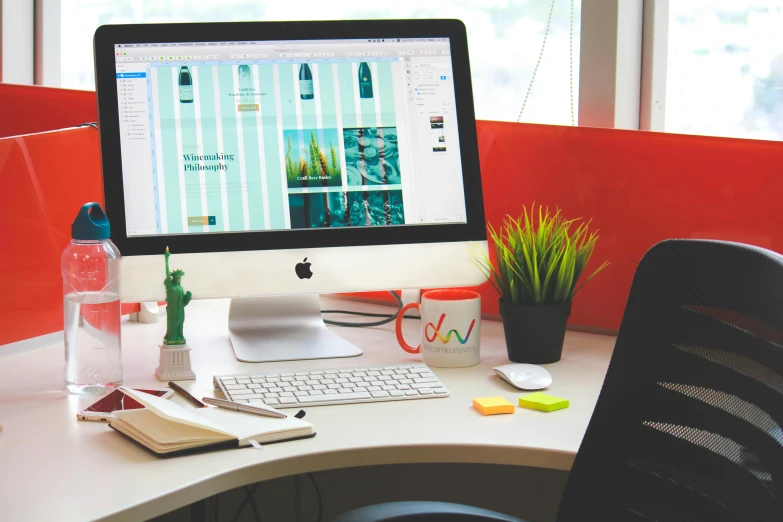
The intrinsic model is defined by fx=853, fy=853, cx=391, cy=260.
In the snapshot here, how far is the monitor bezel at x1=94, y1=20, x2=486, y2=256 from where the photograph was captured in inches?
53.9

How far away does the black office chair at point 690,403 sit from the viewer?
71 cm

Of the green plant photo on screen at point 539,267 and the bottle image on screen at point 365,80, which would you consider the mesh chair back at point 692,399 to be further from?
the bottle image on screen at point 365,80

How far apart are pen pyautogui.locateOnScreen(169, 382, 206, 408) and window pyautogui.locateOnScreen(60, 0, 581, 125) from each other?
0.91m

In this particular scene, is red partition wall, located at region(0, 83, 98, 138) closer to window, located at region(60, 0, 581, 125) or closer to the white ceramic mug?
window, located at region(60, 0, 581, 125)

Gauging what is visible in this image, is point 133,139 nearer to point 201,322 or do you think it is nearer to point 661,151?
point 201,322

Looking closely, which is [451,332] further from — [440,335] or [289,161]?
[289,161]

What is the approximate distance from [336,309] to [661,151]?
2.28ft

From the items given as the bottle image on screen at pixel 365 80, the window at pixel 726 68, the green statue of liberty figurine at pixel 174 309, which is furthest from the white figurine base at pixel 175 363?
the window at pixel 726 68

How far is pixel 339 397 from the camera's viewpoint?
1161mm

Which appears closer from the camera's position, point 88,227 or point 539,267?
point 88,227

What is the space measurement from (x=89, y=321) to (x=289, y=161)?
415 millimetres

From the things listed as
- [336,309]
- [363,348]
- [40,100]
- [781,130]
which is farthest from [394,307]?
[40,100]

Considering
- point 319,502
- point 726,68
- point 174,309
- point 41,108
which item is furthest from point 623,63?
point 41,108

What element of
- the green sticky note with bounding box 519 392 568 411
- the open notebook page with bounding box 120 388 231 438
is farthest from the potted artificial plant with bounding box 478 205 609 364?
the open notebook page with bounding box 120 388 231 438
